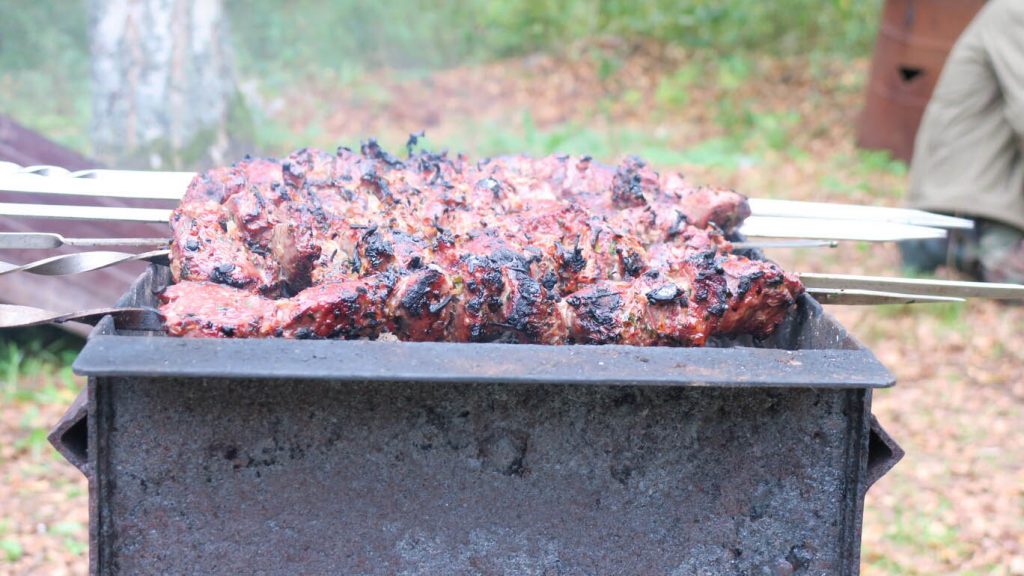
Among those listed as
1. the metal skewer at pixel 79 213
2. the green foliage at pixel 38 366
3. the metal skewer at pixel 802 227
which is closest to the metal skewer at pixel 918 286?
the metal skewer at pixel 802 227

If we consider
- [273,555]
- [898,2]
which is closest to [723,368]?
[273,555]

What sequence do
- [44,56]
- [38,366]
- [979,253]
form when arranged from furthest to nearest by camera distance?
[44,56] < [979,253] < [38,366]

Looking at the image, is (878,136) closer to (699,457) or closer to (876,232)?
(876,232)

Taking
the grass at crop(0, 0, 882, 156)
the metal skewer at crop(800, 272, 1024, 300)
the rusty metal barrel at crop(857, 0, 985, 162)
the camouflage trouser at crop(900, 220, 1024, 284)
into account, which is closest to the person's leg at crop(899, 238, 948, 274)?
the camouflage trouser at crop(900, 220, 1024, 284)

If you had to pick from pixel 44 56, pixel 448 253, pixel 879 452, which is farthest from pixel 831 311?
pixel 44 56

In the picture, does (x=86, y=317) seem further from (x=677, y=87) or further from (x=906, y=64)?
(x=677, y=87)

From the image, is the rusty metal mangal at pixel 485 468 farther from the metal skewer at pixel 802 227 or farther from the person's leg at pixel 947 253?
the person's leg at pixel 947 253
